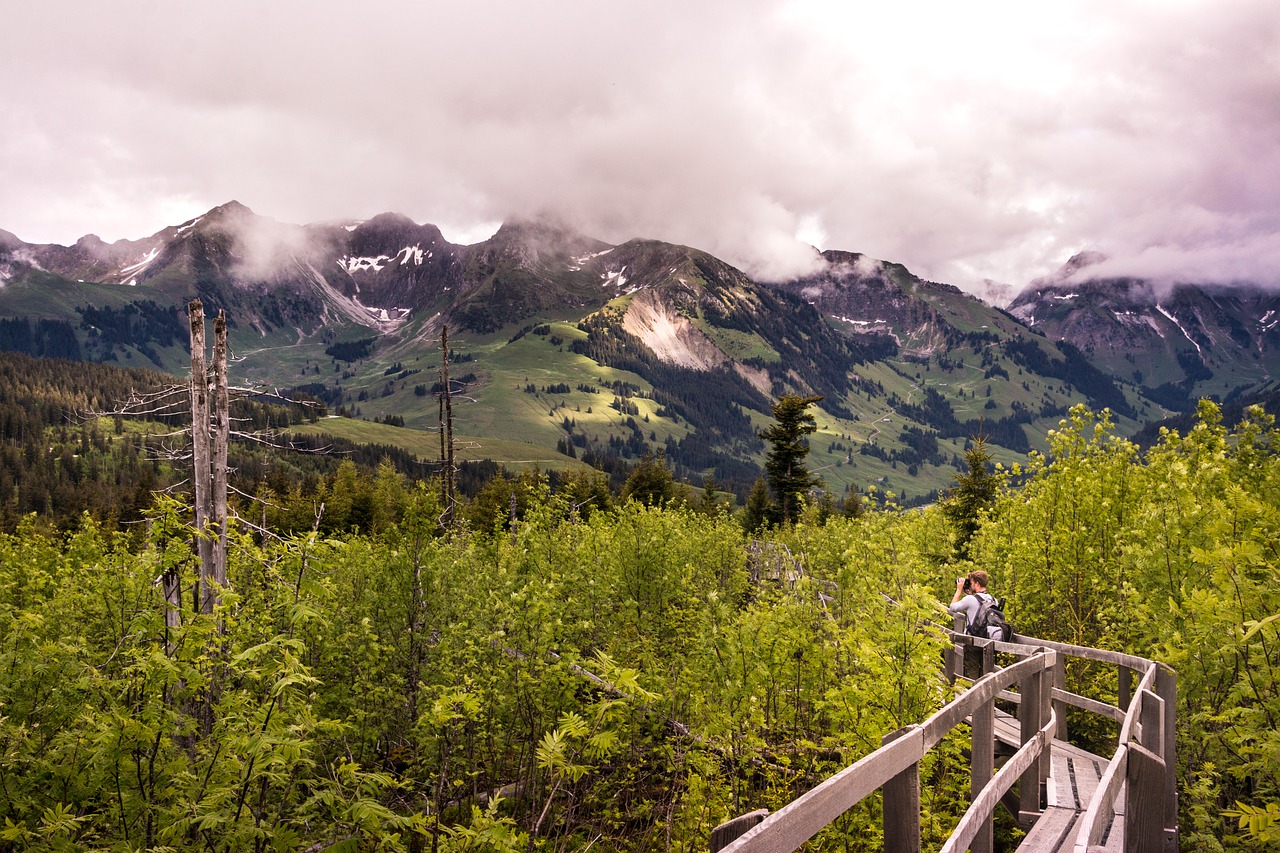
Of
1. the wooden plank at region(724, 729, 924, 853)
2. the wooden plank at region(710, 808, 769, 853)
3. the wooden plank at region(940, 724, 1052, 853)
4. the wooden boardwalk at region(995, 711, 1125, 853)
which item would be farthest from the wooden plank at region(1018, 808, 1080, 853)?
the wooden plank at region(710, 808, 769, 853)

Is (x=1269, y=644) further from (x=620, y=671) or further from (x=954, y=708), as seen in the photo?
(x=620, y=671)

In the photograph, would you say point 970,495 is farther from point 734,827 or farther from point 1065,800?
point 734,827

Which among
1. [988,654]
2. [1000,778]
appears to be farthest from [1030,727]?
[988,654]

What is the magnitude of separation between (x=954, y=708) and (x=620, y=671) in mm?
3187

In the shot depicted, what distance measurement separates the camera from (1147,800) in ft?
19.1

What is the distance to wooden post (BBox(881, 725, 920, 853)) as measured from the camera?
Answer: 3.96 meters

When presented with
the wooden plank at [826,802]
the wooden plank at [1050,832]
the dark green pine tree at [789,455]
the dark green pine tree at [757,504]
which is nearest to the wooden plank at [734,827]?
the wooden plank at [826,802]

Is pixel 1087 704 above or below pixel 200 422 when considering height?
below

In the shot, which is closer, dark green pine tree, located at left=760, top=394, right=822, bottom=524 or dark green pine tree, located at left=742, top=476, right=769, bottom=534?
dark green pine tree, located at left=760, top=394, right=822, bottom=524

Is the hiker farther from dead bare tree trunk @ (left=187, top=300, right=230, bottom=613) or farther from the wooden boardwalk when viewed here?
dead bare tree trunk @ (left=187, top=300, right=230, bottom=613)

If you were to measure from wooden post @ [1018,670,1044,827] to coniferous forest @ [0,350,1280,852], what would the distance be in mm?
736

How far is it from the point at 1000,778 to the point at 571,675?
6326 millimetres

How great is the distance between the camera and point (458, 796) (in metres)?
11.8

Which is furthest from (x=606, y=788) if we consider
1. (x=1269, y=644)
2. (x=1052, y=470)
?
(x=1052, y=470)
